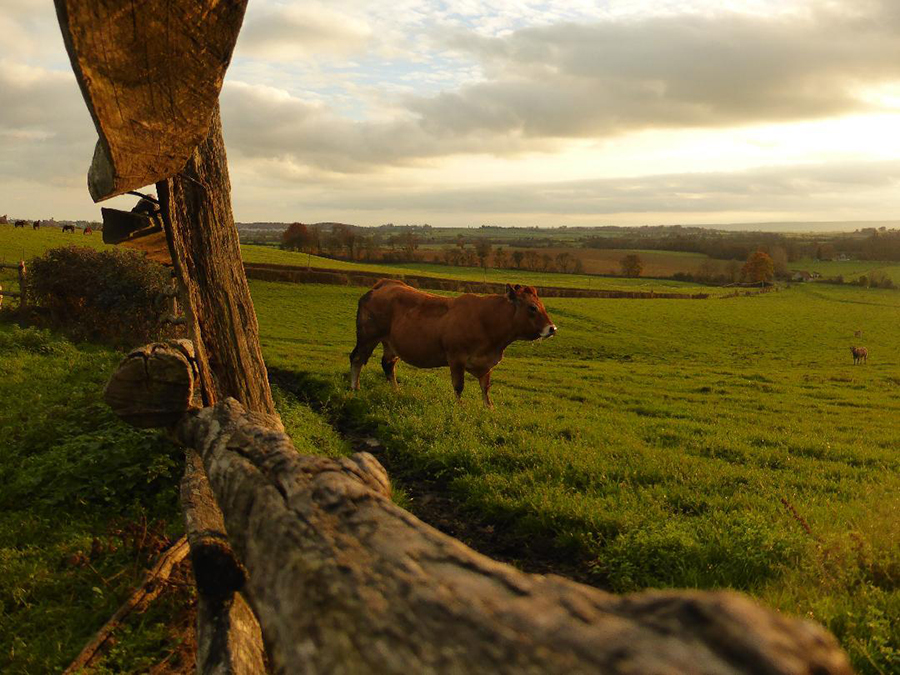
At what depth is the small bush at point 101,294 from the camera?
17.6m

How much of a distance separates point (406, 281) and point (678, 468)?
4721cm

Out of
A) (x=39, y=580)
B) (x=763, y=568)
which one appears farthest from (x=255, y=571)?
(x=763, y=568)

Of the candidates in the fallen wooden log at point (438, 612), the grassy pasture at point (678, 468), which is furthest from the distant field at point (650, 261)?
the fallen wooden log at point (438, 612)

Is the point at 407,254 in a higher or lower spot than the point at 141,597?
higher

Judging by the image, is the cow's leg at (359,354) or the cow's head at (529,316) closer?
the cow's head at (529,316)

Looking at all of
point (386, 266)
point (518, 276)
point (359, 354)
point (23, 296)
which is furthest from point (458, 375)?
point (518, 276)

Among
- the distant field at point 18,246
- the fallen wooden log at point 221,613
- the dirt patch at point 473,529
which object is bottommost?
the dirt patch at point 473,529

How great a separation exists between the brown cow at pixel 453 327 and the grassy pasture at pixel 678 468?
82 cm

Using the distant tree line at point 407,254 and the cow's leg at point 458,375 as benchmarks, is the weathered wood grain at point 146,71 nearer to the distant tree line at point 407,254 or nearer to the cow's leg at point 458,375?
the cow's leg at point 458,375

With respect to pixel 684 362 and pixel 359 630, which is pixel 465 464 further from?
pixel 684 362

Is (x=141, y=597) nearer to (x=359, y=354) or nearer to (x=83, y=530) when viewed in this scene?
(x=83, y=530)

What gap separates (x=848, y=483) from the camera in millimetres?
8297

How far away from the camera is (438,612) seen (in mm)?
1433

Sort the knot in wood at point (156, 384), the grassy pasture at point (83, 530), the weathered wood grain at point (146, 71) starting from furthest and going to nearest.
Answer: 1. the knot in wood at point (156, 384)
2. the grassy pasture at point (83, 530)
3. the weathered wood grain at point (146, 71)
